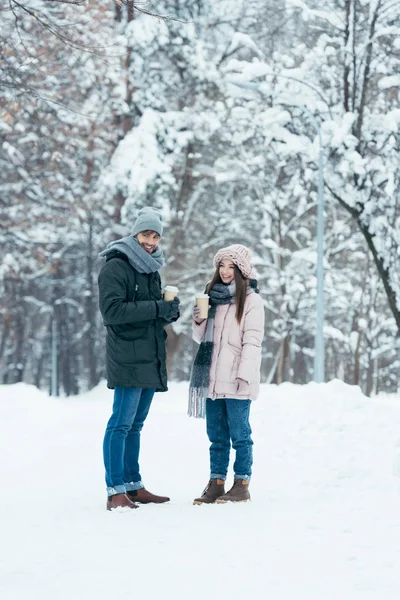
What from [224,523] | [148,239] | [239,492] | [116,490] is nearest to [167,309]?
[148,239]

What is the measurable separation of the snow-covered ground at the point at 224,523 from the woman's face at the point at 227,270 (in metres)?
1.54

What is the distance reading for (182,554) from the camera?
5246mm

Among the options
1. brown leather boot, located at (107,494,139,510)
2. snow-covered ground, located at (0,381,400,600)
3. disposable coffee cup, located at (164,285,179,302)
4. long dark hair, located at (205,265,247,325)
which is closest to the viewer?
snow-covered ground, located at (0,381,400,600)

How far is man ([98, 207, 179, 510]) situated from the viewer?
263 inches

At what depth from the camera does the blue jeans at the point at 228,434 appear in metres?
6.93

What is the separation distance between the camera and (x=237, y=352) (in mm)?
6992

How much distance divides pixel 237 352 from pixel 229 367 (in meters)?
0.13

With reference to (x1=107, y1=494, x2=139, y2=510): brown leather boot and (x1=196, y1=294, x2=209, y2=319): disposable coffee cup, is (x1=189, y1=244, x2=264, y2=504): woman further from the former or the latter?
(x1=107, y1=494, x2=139, y2=510): brown leather boot

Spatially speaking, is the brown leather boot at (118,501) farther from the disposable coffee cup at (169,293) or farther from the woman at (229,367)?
the disposable coffee cup at (169,293)

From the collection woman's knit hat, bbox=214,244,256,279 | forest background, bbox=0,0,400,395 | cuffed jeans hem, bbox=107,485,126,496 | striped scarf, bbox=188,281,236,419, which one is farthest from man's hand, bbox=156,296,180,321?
forest background, bbox=0,0,400,395

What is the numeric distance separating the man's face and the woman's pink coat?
0.63 meters

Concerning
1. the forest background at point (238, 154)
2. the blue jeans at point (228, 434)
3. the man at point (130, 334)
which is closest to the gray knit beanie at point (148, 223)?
the man at point (130, 334)

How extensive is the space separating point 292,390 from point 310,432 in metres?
4.12

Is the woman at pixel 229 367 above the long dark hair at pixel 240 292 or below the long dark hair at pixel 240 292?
below
